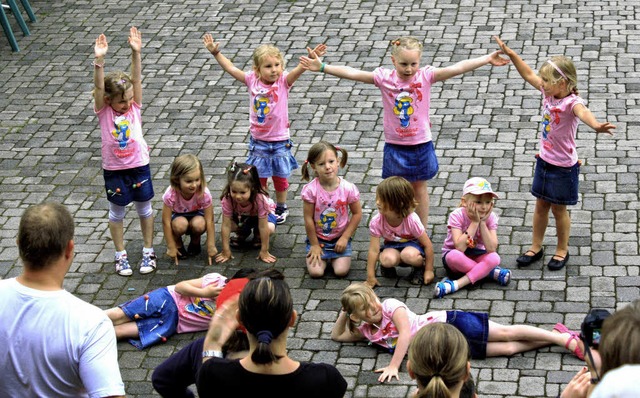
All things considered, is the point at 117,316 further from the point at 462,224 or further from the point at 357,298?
the point at 462,224

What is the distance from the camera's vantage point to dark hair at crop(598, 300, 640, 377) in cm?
345

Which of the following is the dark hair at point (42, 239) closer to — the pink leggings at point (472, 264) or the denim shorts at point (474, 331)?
the denim shorts at point (474, 331)

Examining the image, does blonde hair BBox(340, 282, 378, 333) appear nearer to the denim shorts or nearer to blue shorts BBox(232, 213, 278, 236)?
the denim shorts

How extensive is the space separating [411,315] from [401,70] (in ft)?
7.60

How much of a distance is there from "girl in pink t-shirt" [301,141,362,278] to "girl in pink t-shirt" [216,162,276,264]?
0.38 metres

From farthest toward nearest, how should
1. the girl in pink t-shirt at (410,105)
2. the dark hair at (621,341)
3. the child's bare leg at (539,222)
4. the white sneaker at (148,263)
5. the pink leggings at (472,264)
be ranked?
1. the white sneaker at (148,263)
2. the girl in pink t-shirt at (410,105)
3. the child's bare leg at (539,222)
4. the pink leggings at (472,264)
5. the dark hair at (621,341)

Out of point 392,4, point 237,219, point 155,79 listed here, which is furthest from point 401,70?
point 392,4

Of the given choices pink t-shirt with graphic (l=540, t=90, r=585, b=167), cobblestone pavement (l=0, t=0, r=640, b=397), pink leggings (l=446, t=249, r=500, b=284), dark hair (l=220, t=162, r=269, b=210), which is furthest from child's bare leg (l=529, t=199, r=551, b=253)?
dark hair (l=220, t=162, r=269, b=210)

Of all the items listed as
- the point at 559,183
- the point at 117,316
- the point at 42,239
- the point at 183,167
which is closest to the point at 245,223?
the point at 183,167

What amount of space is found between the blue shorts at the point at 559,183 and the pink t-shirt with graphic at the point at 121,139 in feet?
10.8

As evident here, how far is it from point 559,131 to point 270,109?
2557 millimetres

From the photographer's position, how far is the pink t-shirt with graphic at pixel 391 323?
7.20 m

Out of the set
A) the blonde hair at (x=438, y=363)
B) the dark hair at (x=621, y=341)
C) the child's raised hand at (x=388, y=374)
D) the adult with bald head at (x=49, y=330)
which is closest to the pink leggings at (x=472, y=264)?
the child's raised hand at (x=388, y=374)

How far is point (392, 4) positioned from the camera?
14.4 metres
